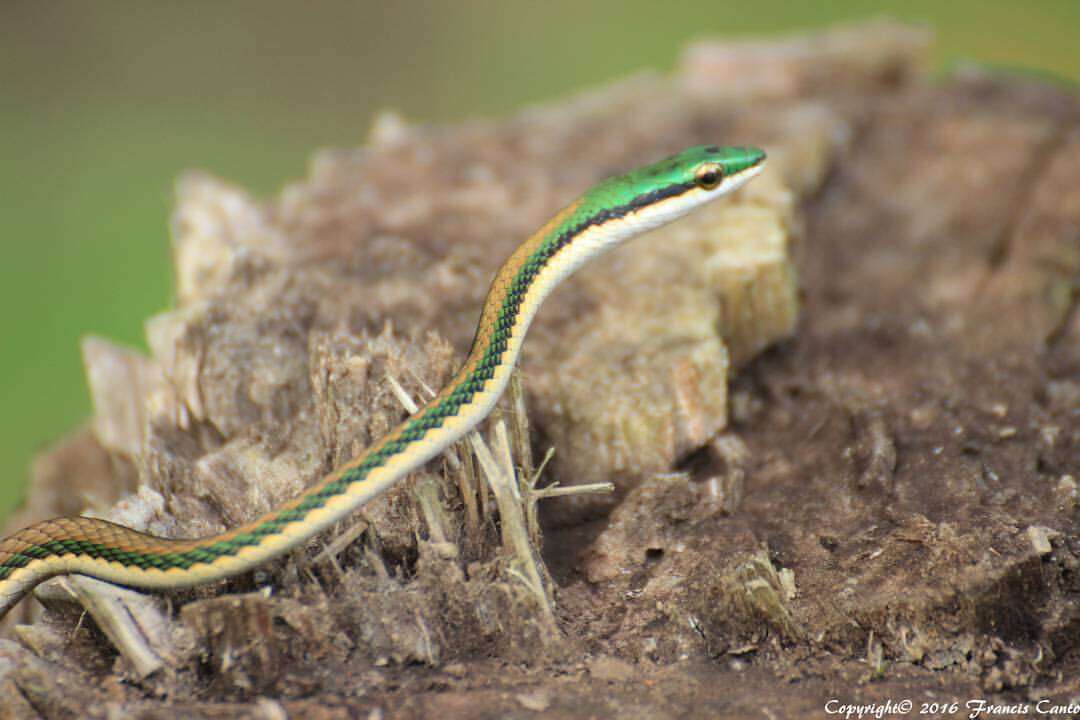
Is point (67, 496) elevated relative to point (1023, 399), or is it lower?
elevated

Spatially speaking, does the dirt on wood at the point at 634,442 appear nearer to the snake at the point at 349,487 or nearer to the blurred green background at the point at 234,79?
the snake at the point at 349,487

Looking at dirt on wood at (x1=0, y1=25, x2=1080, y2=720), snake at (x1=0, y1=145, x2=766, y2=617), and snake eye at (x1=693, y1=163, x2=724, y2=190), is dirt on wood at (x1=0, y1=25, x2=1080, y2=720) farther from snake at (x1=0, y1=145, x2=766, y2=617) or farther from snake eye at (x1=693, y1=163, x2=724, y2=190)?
snake eye at (x1=693, y1=163, x2=724, y2=190)

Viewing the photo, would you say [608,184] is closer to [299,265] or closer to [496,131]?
[299,265]

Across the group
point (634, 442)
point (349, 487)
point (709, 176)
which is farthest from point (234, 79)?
point (349, 487)

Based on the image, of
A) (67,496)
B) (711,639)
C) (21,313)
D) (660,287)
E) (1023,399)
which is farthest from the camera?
(21,313)

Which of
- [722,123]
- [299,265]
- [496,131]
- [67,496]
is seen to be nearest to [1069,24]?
[722,123]
